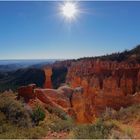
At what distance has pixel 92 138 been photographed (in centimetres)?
717

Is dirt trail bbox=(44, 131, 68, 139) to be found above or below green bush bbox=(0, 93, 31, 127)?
below

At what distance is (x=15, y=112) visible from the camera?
10055 mm

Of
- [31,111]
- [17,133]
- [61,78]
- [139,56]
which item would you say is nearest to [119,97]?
[139,56]

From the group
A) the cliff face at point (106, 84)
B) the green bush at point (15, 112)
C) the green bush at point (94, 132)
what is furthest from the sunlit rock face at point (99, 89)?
the green bush at point (94, 132)

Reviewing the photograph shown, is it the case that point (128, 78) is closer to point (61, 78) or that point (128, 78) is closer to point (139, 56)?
point (139, 56)

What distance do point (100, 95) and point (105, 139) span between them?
30.1 metres

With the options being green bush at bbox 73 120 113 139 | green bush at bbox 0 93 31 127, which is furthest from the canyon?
green bush at bbox 73 120 113 139

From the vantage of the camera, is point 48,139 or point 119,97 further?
point 119,97

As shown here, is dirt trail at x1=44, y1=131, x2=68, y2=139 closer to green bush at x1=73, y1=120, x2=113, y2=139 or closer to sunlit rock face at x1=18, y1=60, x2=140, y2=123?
green bush at x1=73, y1=120, x2=113, y2=139

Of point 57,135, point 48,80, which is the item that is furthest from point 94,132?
point 48,80

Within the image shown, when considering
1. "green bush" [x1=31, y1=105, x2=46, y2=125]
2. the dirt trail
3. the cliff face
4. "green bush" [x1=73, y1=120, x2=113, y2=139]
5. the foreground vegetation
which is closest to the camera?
"green bush" [x1=73, y1=120, x2=113, y2=139]

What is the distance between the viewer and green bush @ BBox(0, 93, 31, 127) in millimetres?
9525

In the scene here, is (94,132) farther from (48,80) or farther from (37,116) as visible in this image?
(48,80)

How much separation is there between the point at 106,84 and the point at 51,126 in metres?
31.0
